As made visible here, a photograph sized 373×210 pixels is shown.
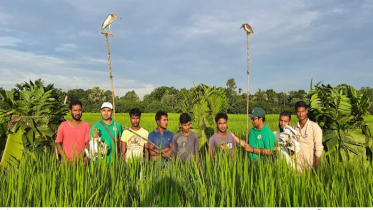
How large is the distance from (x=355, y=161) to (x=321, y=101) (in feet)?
3.60

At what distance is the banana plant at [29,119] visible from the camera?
4.27m

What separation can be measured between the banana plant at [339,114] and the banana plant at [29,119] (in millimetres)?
4648

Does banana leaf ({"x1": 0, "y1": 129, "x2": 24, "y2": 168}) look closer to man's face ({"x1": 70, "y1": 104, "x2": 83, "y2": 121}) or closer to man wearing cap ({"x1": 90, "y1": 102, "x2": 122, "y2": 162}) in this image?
man's face ({"x1": 70, "y1": 104, "x2": 83, "y2": 121})

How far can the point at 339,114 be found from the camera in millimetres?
4637

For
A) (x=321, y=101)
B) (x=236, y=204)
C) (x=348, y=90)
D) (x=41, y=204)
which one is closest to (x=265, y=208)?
(x=236, y=204)

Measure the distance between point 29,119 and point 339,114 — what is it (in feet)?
17.4

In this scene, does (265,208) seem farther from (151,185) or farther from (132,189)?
(132,189)

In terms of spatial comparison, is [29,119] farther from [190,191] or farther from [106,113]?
[190,191]

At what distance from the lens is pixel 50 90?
5.21 m

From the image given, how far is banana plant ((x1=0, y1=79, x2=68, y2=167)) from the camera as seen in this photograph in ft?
14.0

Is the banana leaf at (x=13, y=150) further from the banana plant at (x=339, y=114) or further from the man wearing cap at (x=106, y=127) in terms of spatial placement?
the banana plant at (x=339, y=114)

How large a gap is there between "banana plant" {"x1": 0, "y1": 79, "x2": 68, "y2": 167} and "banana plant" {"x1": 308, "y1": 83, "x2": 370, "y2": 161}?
15.2 feet

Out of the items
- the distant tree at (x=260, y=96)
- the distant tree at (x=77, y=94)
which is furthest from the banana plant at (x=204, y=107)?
the distant tree at (x=260, y=96)

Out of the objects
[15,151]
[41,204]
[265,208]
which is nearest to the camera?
[265,208]
